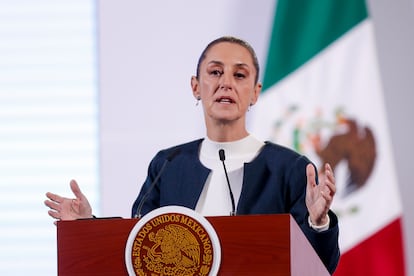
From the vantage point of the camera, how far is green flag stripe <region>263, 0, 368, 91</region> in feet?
18.8

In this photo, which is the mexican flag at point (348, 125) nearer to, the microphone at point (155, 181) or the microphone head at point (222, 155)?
the microphone at point (155, 181)

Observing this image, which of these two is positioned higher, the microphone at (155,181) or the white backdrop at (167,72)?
the white backdrop at (167,72)

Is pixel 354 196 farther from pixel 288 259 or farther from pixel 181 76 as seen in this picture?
pixel 288 259

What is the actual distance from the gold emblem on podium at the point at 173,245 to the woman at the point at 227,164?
1.85 feet

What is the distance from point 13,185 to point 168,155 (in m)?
1.75

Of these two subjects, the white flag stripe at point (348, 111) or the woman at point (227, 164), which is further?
the white flag stripe at point (348, 111)

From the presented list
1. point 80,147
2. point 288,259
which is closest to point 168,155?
point 288,259

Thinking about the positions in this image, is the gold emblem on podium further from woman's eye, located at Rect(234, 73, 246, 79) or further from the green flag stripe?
the green flag stripe

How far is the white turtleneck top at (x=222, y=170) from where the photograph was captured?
3557 millimetres

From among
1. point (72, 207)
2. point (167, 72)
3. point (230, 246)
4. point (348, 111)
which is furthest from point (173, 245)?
point (348, 111)

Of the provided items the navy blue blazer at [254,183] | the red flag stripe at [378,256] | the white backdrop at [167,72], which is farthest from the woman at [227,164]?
the red flag stripe at [378,256]

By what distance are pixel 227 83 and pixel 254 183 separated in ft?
1.04

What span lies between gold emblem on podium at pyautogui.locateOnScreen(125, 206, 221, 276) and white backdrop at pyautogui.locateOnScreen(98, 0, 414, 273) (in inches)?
97.0

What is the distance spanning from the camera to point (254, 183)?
355 cm
